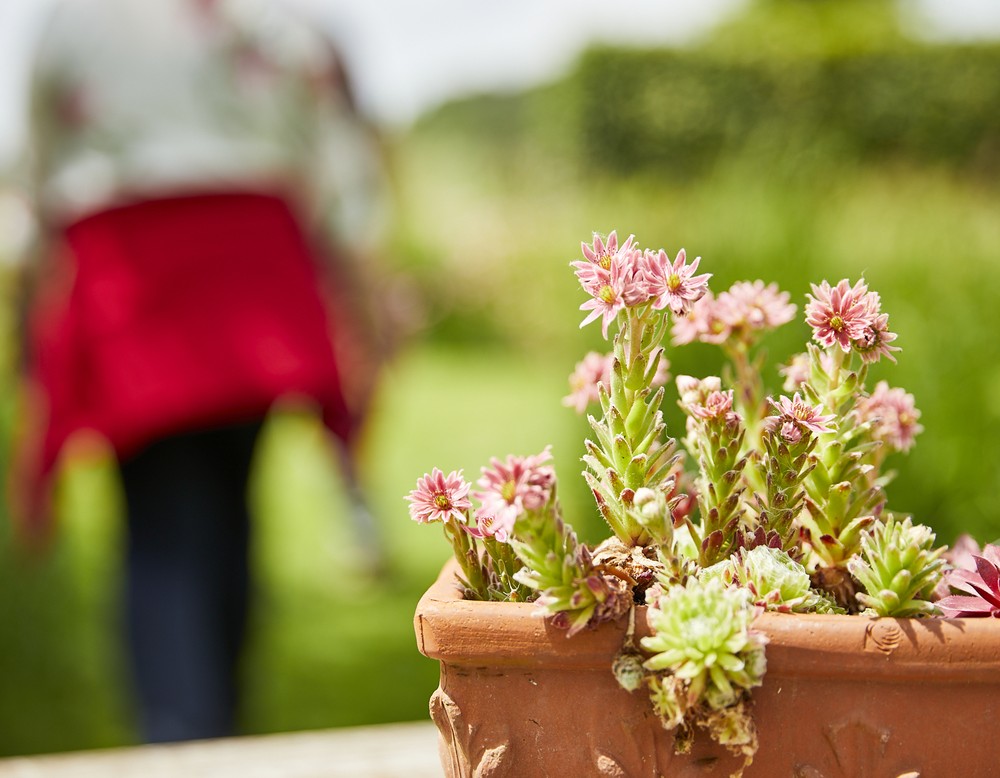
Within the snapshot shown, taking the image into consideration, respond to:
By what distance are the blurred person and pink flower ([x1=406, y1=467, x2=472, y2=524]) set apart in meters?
1.35

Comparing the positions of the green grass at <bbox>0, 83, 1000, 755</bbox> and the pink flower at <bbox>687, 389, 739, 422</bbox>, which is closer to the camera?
the pink flower at <bbox>687, 389, 739, 422</bbox>

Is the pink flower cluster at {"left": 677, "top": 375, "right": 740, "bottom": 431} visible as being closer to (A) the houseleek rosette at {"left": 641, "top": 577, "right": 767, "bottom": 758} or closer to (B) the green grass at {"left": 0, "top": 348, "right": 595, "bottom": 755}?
(A) the houseleek rosette at {"left": 641, "top": 577, "right": 767, "bottom": 758}

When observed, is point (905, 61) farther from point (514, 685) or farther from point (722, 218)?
point (514, 685)

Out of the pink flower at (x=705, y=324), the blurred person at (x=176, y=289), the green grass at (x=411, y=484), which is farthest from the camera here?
the green grass at (x=411, y=484)

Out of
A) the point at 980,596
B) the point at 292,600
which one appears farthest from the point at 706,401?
the point at 292,600

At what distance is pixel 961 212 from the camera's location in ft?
12.2

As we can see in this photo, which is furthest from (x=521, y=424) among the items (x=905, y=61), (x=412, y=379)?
(x=905, y=61)

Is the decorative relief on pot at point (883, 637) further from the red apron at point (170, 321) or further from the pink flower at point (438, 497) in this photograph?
the red apron at point (170, 321)

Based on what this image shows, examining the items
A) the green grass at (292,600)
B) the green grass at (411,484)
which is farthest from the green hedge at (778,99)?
the green grass at (411,484)

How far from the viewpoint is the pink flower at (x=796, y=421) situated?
755 millimetres

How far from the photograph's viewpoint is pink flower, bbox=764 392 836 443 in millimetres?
755

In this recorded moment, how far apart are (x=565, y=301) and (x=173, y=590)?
1982 mm

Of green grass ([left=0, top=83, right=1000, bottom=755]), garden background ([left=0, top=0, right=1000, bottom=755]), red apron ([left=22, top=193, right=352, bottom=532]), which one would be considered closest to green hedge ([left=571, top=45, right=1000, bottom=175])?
garden background ([left=0, top=0, right=1000, bottom=755])

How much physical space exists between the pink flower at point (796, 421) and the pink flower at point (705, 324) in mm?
117
